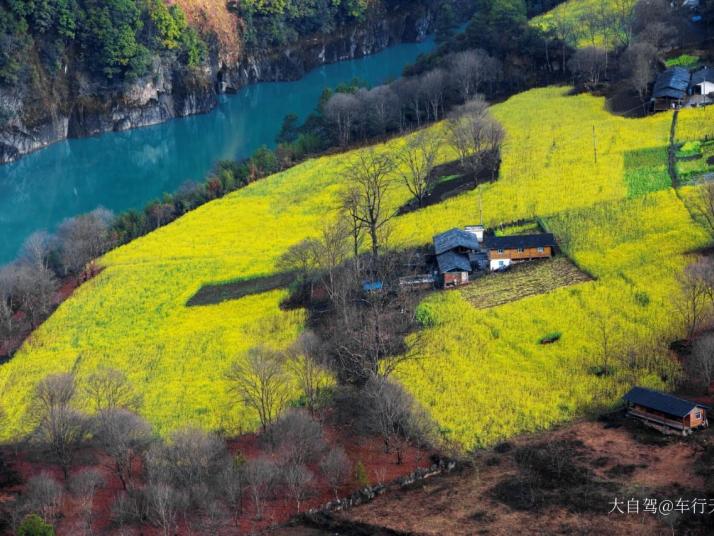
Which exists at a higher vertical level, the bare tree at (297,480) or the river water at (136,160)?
the river water at (136,160)

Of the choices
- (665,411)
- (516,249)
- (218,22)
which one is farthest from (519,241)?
(218,22)

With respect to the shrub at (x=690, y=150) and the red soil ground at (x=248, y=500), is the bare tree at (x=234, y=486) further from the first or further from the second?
the shrub at (x=690, y=150)

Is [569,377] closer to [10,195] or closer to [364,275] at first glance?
[364,275]

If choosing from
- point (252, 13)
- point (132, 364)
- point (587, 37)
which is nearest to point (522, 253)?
point (132, 364)

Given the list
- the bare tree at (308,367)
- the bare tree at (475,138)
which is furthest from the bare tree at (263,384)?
the bare tree at (475,138)

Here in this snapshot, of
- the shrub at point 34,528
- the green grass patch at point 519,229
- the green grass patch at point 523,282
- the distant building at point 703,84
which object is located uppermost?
the distant building at point 703,84

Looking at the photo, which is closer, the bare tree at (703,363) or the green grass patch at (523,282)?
the bare tree at (703,363)

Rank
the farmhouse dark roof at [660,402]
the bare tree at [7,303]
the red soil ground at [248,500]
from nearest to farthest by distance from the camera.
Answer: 1. the red soil ground at [248,500]
2. the farmhouse dark roof at [660,402]
3. the bare tree at [7,303]

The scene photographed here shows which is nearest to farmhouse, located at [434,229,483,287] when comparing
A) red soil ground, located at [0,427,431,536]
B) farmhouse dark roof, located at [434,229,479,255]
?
farmhouse dark roof, located at [434,229,479,255]
